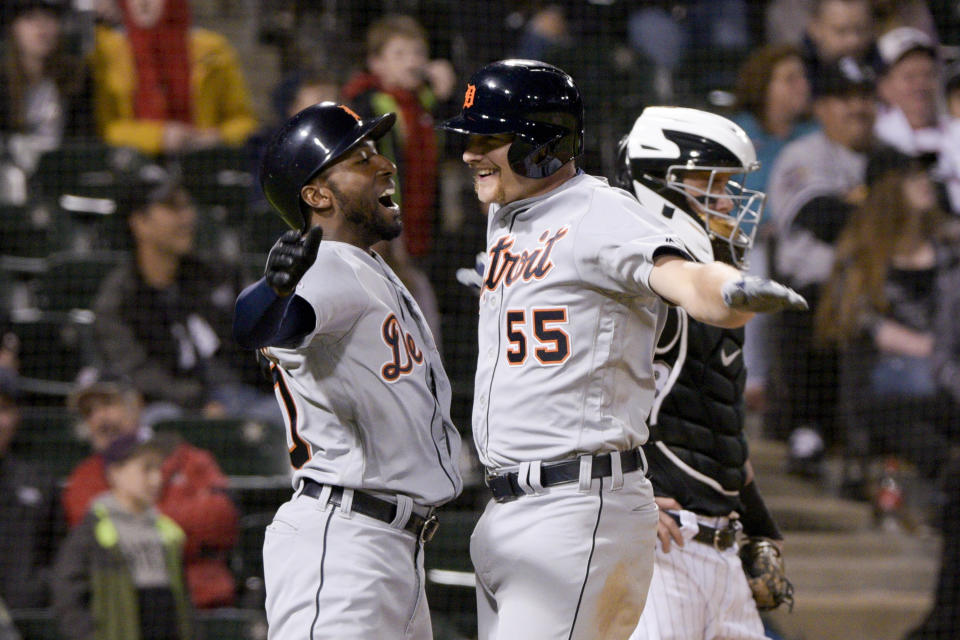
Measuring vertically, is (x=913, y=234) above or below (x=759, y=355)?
above

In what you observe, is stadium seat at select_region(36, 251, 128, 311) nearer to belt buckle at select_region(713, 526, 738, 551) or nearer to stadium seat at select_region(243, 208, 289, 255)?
stadium seat at select_region(243, 208, 289, 255)

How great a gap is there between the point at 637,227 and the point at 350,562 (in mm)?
831

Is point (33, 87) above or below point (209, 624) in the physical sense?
above

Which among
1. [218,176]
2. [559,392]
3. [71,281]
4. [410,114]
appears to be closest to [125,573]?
[71,281]

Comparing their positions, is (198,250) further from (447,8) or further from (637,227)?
(637,227)

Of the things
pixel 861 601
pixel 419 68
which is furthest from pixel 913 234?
pixel 419 68

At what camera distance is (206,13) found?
762 cm

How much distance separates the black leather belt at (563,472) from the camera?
98.0 inches

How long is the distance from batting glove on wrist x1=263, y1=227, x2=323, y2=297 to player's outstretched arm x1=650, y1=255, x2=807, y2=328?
56 centimetres

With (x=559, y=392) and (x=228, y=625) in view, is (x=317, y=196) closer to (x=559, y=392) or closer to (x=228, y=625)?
(x=559, y=392)

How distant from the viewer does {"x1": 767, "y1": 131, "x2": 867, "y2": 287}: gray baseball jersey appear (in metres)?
5.99

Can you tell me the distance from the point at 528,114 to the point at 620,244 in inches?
14.3

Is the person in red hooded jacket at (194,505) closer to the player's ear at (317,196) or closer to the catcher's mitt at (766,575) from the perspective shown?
the catcher's mitt at (766,575)

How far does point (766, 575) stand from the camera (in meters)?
3.12
